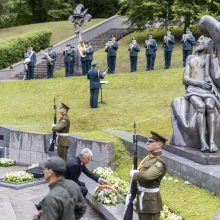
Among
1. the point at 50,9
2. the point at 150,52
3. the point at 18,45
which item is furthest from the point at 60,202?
the point at 50,9

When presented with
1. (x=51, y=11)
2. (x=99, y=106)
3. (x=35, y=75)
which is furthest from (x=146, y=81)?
(x=51, y=11)

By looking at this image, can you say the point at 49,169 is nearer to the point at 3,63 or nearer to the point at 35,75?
the point at 35,75

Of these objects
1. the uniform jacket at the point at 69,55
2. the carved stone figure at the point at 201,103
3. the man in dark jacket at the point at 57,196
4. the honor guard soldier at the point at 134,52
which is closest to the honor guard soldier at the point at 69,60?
the uniform jacket at the point at 69,55

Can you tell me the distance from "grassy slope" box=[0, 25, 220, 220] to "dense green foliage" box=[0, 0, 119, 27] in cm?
2129

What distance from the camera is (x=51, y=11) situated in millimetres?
48469

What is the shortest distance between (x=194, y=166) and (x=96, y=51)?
80.1 feet

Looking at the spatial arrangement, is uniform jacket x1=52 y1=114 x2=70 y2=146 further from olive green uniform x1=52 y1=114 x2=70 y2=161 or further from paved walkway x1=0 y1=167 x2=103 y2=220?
paved walkway x1=0 y1=167 x2=103 y2=220

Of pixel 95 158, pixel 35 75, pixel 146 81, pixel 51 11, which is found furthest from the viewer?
pixel 51 11

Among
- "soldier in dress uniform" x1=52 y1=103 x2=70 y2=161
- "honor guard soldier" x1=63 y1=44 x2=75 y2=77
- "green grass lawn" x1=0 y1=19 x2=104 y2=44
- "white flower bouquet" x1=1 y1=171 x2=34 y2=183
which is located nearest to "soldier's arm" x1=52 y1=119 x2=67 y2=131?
"soldier in dress uniform" x1=52 y1=103 x2=70 y2=161

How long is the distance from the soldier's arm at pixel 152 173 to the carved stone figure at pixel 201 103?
4091 millimetres

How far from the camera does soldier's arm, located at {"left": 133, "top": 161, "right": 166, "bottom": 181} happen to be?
7570 millimetres

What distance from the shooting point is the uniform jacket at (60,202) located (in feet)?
18.6

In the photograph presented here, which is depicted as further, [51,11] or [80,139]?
[51,11]

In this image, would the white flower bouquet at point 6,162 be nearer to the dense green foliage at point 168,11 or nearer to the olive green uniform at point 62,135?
the olive green uniform at point 62,135
